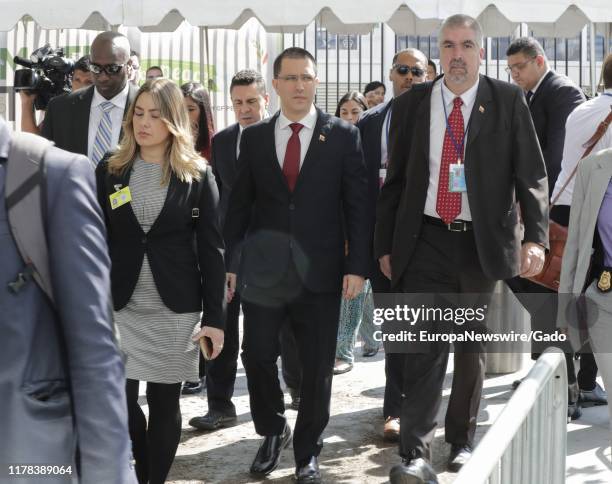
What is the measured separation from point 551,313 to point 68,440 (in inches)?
211

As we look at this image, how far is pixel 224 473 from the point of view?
5.41 metres

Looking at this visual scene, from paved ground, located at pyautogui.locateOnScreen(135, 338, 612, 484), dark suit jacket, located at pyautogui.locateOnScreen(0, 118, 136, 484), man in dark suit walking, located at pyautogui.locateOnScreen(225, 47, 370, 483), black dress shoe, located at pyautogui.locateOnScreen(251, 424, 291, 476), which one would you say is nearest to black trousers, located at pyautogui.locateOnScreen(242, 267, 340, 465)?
man in dark suit walking, located at pyautogui.locateOnScreen(225, 47, 370, 483)

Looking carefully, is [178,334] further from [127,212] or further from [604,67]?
[604,67]

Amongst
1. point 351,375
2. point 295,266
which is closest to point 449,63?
point 295,266

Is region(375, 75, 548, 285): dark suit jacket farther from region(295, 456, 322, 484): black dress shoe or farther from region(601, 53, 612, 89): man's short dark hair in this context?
region(295, 456, 322, 484): black dress shoe

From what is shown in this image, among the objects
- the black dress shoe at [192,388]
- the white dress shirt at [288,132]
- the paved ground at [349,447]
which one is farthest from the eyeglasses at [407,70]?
the black dress shoe at [192,388]

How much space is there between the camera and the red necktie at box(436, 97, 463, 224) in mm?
5188

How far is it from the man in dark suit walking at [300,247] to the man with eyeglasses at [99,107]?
0.83m

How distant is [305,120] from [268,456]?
162 centimetres

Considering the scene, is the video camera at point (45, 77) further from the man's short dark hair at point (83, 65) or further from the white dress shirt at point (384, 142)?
the white dress shirt at point (384, 142)

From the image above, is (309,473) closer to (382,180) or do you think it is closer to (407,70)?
(382,180)

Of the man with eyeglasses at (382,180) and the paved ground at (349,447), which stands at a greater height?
the man with eyeglasses at (382,180)

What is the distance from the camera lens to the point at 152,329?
4.68 meters

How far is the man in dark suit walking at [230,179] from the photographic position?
6395mm
